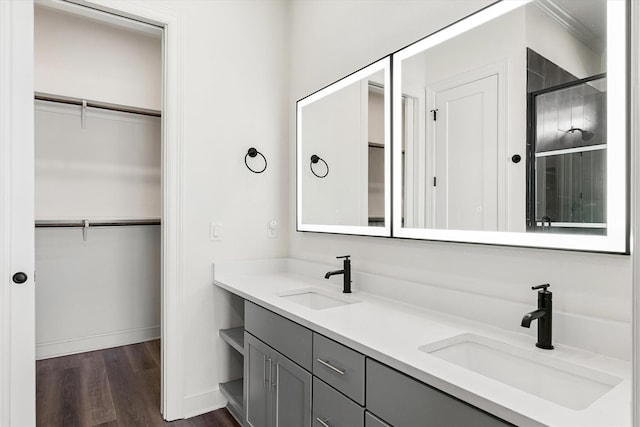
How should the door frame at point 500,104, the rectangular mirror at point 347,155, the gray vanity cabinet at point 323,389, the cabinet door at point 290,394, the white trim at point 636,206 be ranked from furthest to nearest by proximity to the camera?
the rectangular mirror at point 347,155 < the cabinet door at point 290,394 < the door frame at point 500,104 < the gray vanity cabinet at point 323,389 < the white trim at point 636,206

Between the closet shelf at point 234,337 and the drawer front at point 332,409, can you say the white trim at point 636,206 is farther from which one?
the closet shelf at point 234,337

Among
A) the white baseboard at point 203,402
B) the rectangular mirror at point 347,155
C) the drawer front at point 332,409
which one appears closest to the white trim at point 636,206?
the drawer front at point 332,409

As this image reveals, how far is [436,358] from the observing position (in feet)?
3.39

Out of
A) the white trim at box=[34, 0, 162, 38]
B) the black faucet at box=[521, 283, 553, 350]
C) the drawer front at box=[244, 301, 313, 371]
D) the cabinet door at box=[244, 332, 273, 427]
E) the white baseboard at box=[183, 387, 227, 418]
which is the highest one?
the white trim at box=[34, 0, 162, 38]

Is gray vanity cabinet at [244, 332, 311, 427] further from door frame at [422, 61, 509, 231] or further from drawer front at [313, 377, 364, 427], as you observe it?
door frame at [422, 61, 509, 231]

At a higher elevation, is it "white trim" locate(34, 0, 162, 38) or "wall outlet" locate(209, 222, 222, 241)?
"white trim" locate(34, 0, 162, 38)

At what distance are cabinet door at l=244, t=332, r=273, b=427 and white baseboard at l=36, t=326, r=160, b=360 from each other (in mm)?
1967

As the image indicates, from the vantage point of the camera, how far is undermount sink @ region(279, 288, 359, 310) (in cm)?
193

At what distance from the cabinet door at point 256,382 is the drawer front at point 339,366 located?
1.39ft

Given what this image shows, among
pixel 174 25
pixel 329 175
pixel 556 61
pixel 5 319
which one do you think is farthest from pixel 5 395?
pixel 556 61

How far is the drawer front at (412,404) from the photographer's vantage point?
870 mm

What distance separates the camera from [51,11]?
117 inches

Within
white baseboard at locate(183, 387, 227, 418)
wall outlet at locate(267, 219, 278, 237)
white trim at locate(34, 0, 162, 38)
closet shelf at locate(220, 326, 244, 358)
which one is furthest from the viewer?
wall outlet at locate(267, 219, 278, 237)

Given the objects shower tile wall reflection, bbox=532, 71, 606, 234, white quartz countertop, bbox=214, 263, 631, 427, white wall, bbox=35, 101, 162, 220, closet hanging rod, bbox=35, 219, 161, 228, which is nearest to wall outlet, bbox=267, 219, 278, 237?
white quartz countertop, bbox=214, 263, 631, 427
